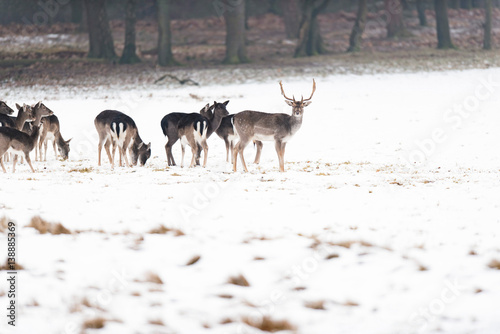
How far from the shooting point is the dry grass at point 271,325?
5641mm

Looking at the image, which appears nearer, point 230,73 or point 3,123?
point 3,123

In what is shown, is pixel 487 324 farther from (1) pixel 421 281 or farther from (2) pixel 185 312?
(2) pixel 185 312

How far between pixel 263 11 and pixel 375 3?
9.72 meters

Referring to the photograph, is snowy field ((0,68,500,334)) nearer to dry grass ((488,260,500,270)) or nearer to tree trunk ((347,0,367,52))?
dry grass ((488,260,500,270))

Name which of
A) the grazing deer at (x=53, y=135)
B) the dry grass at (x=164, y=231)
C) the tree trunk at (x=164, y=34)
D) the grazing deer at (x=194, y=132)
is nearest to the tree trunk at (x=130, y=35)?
the tree trunk at (x=164, y=34)

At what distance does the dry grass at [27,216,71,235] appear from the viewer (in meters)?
7.76

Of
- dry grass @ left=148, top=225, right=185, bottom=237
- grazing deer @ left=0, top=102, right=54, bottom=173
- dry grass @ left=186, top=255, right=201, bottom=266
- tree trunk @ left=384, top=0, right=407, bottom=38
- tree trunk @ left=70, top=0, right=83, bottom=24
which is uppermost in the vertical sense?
tree trunk @ left=70, top=0, right=83, bottom=24

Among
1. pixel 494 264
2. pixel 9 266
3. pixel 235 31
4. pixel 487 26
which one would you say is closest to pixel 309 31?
pixel 235 31

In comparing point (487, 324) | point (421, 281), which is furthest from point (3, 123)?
point (487, 324)

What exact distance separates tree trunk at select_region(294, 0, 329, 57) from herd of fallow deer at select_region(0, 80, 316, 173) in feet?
80.3

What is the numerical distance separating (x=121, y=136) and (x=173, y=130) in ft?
3.92

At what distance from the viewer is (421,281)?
21.0ft

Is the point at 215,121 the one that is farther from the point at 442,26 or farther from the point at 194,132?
the point at 442,26

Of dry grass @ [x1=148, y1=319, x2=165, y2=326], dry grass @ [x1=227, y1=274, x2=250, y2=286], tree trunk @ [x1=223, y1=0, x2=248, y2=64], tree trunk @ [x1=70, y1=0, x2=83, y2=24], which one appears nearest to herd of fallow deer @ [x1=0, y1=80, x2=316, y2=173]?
dry grass @ [x1=227, y1=274, x2=250, y2=286]
